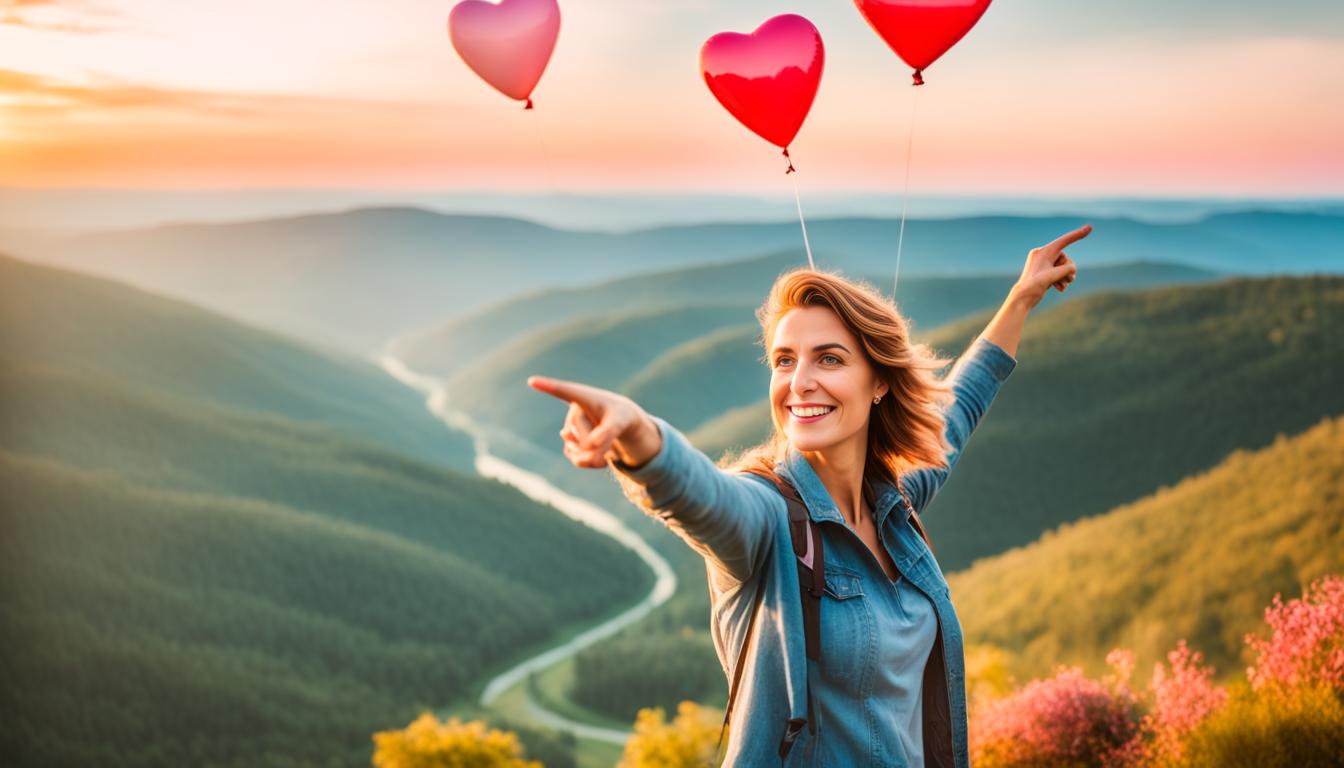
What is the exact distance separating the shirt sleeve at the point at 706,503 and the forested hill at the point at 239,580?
303 ft

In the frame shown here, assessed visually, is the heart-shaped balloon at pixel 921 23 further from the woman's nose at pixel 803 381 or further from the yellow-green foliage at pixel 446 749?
the yellow-green foliage at pixel 446 749

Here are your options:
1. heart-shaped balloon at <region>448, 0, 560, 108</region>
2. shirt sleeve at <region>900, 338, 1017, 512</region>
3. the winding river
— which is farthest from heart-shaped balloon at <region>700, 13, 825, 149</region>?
the winding river

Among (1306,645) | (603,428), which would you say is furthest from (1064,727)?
(603,428)

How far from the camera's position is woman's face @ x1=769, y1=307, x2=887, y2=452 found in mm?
4258

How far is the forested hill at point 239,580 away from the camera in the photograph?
9500 centimetres

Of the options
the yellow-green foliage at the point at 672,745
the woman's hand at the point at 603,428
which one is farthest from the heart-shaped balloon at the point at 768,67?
the yellow-green foliage at the point at 672,745

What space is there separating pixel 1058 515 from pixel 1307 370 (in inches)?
1227

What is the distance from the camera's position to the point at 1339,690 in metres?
9.62

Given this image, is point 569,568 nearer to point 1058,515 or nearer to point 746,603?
point 1058,515

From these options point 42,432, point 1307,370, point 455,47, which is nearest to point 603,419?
point 455,47

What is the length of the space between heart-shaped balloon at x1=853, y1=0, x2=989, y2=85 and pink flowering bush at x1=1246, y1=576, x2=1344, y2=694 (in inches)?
246

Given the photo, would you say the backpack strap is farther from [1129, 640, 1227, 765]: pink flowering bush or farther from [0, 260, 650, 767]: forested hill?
[0, 260, 650, 767]: forested hill

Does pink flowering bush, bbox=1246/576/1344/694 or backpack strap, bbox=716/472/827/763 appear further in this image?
pink flowering bush, bbox=1246/576/1344/694

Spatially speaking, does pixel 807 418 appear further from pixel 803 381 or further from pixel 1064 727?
pixel 1064 727
